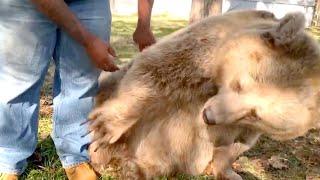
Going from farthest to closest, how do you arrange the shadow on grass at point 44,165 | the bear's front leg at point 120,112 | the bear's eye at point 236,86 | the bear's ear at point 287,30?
the shadow on grass at point 44,165, the bear's front leg at point 120,112, the bear's eye at point 236,86, the bear's ear at point 287,30

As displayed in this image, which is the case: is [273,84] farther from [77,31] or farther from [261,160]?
[261,160]

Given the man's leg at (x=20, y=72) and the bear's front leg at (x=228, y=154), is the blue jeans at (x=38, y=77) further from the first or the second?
the bear's front leg at (x=228, y=154)

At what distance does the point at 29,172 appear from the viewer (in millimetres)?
3768

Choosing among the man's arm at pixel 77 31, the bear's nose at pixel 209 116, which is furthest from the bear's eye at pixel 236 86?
the man's arm at pixel 77 31

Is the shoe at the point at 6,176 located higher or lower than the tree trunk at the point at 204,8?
lower

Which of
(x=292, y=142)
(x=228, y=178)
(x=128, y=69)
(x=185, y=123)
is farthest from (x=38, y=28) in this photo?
(x=292, y=142)

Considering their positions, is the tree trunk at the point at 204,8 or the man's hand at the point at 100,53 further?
the tree trunk at the point at 204,8

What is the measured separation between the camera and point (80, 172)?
143 inches

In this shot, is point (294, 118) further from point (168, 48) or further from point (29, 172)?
point (29, 172)

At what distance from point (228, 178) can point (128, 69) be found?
97cm

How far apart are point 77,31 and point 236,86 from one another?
3.25 feet

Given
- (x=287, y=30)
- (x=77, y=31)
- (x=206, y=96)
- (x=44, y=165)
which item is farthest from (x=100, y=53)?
(x=44, y=165)

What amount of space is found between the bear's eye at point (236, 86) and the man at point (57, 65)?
77cm

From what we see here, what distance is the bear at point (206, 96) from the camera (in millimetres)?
2785
